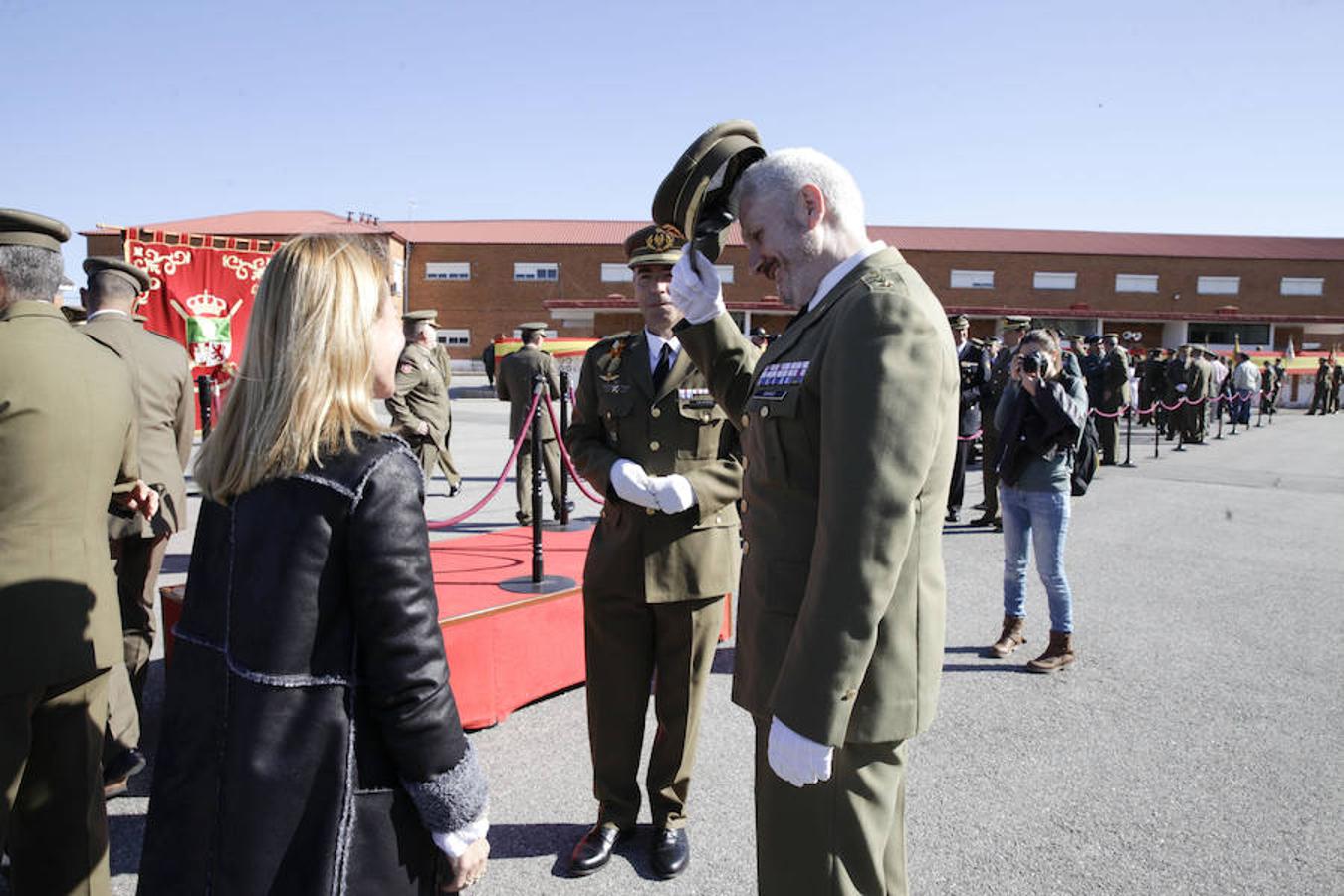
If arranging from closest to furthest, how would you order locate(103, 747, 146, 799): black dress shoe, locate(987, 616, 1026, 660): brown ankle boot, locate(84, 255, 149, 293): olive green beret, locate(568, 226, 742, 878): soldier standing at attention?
locate(568, 226, 742, 878): soldier standing at attention, locate(103, 747, 146, 799): black dress shoe, locate(84, 255, 149, 293): olive green beret, locate(987, 616, 1026, 660): brown ankle boot

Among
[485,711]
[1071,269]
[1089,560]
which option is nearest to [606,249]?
[1071,269]

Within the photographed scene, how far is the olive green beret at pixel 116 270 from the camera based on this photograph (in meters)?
4.46

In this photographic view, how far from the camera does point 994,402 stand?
11.0 metres

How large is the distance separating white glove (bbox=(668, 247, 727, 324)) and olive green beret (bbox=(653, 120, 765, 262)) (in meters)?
0.08

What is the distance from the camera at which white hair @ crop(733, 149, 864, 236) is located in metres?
2.02

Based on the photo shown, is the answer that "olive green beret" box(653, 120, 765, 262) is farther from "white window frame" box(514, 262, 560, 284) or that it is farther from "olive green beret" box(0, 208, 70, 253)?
"white window frame" box(514, 262, 560, 284)

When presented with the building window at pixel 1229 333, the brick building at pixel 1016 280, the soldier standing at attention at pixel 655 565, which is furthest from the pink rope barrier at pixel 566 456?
the building window at pixel 1229 333

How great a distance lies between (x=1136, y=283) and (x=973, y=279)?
8.60 meters

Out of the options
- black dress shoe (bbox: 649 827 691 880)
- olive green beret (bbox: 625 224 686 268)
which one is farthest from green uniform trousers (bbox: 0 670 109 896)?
olive green beret (bbox: 625 224 686 268)

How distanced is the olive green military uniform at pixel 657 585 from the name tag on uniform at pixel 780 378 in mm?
1185

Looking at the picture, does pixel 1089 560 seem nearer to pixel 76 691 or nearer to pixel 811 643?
pixel 811 643

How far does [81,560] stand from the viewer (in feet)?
8.18

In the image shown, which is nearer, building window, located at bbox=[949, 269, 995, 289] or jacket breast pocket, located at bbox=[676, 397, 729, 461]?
jacket breast pocket, located at bbox=[676, 397, 729, 461]

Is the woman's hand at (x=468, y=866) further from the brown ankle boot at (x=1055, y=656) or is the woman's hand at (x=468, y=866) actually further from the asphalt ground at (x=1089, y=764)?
the brown ankle boot at (x=1055, y=656)
